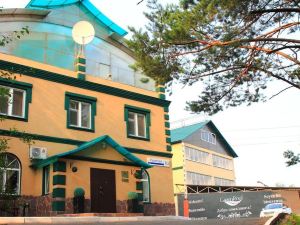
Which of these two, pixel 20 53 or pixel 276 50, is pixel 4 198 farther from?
pixel 276 50

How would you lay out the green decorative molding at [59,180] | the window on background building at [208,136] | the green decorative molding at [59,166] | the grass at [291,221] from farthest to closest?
the window on background building at [208,136] < the green decorative molding at [59,166] < the green decorative molding at [59,180] < the grass at [291,221]

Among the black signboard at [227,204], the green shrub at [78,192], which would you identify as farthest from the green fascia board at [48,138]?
the black signboard at [227,204]

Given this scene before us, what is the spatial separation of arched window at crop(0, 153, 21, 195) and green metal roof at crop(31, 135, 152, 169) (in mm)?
676

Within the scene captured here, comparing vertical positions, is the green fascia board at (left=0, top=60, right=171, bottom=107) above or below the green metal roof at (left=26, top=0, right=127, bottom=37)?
below

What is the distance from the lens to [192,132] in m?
46.0

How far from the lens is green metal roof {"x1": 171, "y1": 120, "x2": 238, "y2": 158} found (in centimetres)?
4498

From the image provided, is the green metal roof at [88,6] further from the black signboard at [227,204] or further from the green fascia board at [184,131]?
the green fascia board at [184,131]

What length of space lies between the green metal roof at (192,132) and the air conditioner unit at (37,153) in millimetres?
26771

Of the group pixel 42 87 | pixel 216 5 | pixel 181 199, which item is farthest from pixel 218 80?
pixel 181 199

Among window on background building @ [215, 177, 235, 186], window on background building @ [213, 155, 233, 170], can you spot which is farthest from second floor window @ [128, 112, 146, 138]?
window on background building @ [213, 155, 233, 170]

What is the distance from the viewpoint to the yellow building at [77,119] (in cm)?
1748

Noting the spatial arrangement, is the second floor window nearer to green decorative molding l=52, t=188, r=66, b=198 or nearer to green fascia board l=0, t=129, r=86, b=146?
green fascia board l=0, t=129, r=86, b=146

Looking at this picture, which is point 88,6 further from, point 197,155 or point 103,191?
point 197,155

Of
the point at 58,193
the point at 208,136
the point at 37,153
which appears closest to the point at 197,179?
the point at 208,136
